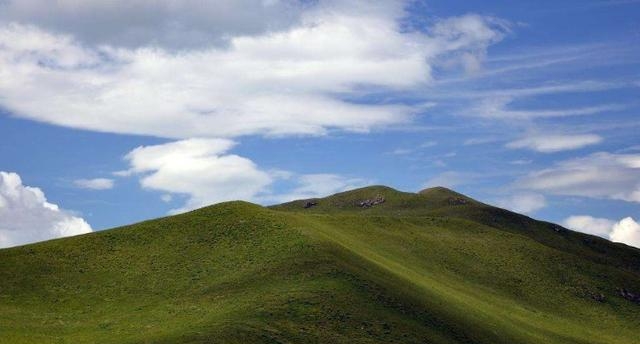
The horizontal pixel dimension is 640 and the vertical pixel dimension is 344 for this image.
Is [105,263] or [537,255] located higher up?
[537,255]

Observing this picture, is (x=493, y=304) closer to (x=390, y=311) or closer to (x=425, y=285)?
(x=425, y=285)

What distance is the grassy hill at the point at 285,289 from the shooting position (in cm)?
6406

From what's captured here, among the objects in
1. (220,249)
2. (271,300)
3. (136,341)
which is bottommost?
(136,341)

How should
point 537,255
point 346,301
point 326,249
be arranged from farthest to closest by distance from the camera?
1. point 537,255
2. point 326,249
3. point 346,301

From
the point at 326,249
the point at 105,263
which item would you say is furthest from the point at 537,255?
the point at 105,263

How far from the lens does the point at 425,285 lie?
291ft

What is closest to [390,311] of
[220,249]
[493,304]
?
[220,249]

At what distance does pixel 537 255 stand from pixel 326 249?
63.3 meters

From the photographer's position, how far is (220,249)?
85.6m

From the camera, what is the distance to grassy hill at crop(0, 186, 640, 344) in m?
64.1

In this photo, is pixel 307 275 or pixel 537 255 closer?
pixel 307 275

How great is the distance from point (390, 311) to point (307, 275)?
9.67 meters

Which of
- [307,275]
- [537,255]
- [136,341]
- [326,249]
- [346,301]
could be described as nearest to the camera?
[136,341]

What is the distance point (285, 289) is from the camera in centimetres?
7044
